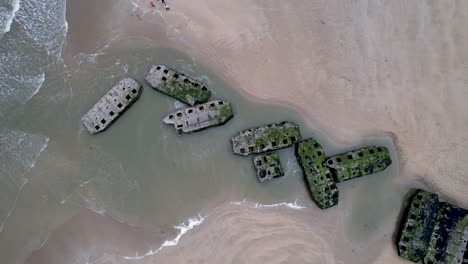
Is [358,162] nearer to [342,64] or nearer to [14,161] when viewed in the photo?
[342,64]

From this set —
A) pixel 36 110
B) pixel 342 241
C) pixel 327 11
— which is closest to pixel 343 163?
pixel 342 241

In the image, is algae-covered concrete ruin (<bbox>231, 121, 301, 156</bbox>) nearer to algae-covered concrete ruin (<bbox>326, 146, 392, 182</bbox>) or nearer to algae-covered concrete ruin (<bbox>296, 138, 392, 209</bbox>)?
algae-covered concrete ruin (<bbox>296, 138, 392, 209</bbox>)

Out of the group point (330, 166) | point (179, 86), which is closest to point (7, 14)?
point (179, 86)

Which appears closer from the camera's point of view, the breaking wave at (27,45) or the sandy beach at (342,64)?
the sandy beach at (342,64)

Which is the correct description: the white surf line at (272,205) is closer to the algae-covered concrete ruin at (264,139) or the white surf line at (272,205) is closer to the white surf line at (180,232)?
the white surf line at (180,232)

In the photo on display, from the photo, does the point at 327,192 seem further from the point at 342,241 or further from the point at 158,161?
the point at 158,161

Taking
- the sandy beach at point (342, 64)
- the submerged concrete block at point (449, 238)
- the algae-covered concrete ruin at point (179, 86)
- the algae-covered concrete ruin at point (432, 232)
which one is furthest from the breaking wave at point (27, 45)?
the submerged concrete block at point (449, 238)

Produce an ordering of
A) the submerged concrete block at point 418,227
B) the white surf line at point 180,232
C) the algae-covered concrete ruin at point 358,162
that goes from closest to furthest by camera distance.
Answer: the white surf line at point 180,232 < the submerged concrete block at point 418,227 < the algae-covered concrete ruin at point 358,162
